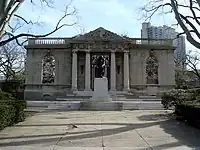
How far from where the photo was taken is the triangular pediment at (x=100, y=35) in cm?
4850

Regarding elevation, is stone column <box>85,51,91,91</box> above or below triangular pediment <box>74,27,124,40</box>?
below

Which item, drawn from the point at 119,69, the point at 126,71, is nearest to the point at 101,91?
the point at 126,71

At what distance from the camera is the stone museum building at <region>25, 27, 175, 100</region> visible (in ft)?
158

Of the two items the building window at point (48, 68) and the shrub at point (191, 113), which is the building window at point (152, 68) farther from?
the shrub at point (191, 113)

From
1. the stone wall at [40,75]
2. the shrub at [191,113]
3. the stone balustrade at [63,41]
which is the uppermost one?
the stone balustrade at [63,41]

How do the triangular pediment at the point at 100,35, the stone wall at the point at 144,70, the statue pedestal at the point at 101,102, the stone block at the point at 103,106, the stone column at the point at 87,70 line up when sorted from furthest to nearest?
the stone wall at the point at 144,70
the triangular pediment at the point at 100,35
the stone column at the point at 87,70
the statue pedestal at the point at 101,102
the stone block at the point at 103,106

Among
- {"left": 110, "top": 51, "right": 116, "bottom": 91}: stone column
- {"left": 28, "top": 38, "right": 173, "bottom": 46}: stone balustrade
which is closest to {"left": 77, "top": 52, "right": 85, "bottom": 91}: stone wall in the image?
{"left": 28, "top": 38, "right": 173, "bottom": 46}: stone balustrade

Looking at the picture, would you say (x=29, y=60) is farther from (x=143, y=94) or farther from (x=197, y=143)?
(x=197, y=143)

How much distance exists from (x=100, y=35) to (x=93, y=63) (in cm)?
532

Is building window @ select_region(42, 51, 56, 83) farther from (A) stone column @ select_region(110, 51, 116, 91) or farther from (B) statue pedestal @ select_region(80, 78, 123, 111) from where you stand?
(B) statue pedestal @ select_region(80, 78, 123, 111)

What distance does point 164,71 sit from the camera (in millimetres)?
50844

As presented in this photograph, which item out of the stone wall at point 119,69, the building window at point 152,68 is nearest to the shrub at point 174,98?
the stone wall at point 119,69

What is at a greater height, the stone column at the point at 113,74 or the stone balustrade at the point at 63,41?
the stone balustrade at the point at 63,41

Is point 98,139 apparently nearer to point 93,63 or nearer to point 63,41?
point 93,63
